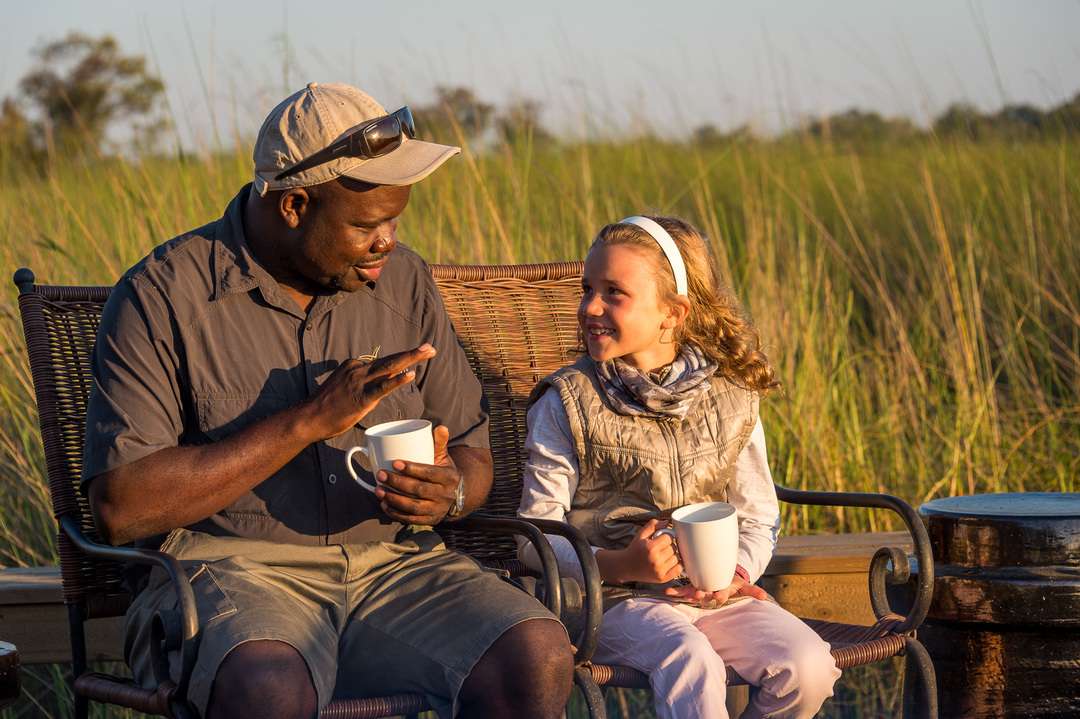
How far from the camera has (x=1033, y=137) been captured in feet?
27.4

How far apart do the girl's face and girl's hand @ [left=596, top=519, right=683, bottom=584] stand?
437mm

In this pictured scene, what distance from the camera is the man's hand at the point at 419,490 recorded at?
8.85ft

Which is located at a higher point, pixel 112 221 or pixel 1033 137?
pixel 112 221

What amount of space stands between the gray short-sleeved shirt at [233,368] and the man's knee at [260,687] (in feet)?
1.27

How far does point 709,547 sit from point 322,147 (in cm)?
110

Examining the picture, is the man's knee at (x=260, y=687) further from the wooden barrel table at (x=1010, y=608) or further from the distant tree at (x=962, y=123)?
the distant tree at (x=962, y=123)

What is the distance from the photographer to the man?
264 cm

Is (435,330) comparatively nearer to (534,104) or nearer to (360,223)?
(360,223)

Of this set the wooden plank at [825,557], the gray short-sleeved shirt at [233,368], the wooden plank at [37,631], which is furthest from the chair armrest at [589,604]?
the wooden plank at [37,631]

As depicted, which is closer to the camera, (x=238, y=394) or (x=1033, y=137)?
(x=238, y=394)

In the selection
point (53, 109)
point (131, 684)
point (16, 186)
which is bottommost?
point (131, 684)

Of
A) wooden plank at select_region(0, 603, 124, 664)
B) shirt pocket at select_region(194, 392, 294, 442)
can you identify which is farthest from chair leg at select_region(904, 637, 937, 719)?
wooden plank at select_region(0, 603, 124, 664)

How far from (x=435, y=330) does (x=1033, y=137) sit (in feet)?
20.4

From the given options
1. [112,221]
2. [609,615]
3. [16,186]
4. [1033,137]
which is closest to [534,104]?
[112,221]
